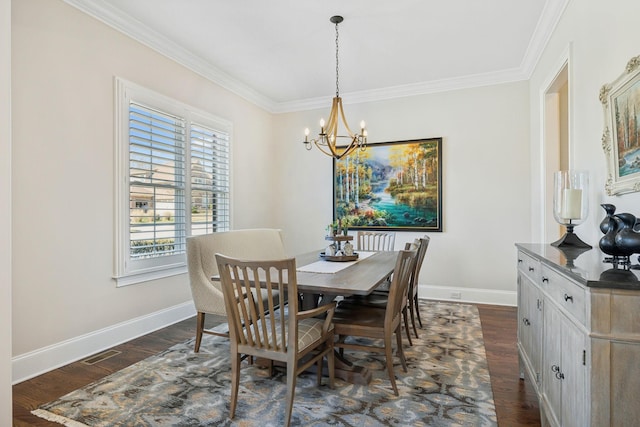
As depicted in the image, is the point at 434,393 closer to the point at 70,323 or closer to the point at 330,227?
the point at 330,227

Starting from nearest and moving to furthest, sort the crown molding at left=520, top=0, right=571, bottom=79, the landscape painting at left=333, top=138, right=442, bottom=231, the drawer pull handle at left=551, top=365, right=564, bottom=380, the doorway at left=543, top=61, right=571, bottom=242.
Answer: the drawer pull handle at left=551, top=365, right=564, bottom=380 → the crown molding at left=520, top=0, right=571, bottom=79 → the doorway at left=543, top=61, right=571, bottom=242 → the landscape painting at left=333, top=138, right=442, bottom=231

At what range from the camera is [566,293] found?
4.66 ft

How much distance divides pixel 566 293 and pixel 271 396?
1730 mm

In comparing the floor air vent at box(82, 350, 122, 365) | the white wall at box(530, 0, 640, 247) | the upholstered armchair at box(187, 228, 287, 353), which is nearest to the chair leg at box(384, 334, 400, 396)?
the upholstered armchair at box(187, 228, 287, 353)

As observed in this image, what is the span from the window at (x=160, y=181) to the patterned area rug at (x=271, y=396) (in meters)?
1.04

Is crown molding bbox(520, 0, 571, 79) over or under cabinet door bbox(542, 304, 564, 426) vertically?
over

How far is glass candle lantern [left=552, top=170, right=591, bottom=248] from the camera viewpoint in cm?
219

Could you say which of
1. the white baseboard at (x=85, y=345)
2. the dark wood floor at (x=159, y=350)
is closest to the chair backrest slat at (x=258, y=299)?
the dark wood floor at (x=159, y=350)

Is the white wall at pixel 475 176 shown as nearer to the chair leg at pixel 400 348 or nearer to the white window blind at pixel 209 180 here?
the white window blind at pixel 209 180

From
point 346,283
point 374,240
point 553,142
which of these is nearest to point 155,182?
point 346,283

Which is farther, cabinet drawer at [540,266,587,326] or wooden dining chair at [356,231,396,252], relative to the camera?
wooden dining chair at [356,231,396,252]

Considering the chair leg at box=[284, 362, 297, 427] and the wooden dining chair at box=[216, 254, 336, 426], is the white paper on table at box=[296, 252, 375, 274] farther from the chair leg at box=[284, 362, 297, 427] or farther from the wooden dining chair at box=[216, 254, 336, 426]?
the chair leg at box=[284, 362, 297, 427]

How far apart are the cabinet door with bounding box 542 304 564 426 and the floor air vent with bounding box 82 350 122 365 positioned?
3.04m

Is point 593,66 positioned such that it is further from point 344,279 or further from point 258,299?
point 258,299
